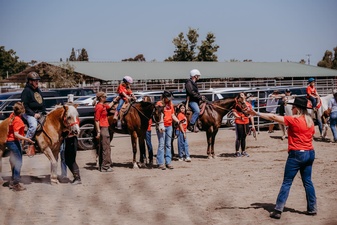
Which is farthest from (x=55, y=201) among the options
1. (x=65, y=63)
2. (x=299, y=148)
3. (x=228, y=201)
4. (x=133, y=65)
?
(x=133, y=65)

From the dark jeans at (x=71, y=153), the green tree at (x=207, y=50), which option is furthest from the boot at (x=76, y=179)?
the green tree at (x=207, y=50)

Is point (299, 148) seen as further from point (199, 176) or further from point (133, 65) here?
point (133, 65)

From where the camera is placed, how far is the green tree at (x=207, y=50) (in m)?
62.3

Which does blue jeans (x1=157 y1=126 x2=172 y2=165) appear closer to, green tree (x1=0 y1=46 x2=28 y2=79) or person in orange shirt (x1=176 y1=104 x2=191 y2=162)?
person in orange shirt (x1=176 y1=104 x2=191 y2=162)

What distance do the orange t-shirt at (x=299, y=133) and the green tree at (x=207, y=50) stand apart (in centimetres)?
5554

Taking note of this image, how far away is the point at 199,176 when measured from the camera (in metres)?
10.2

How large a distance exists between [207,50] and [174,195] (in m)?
55.9

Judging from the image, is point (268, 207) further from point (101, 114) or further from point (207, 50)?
point (207, 50)

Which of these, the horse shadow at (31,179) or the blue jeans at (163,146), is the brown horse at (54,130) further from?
the blue jeans at (163,146)

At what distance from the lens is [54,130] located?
9.41 metres

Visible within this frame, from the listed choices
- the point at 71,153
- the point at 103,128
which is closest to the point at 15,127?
the point at 71,153

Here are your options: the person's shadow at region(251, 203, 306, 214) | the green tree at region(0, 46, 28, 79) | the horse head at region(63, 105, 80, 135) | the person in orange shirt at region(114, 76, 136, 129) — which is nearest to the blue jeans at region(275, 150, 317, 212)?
the person's shadow at region(251, 203, 306, 214)

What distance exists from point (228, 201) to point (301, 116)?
6.40 ft

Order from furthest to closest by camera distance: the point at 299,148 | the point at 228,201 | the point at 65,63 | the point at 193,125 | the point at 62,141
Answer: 1. the point at 65,63
2. the point at 193,125
3. the point at 62,141
4. the point at 228,201
5. the point at 299,148
